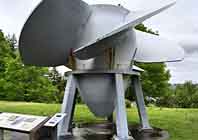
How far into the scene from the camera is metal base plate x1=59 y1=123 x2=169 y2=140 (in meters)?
7.59

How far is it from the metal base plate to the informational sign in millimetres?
1760

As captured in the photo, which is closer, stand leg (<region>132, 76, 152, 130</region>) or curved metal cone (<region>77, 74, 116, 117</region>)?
curved metal cone (<region>77, 74, 116, 117</region>)

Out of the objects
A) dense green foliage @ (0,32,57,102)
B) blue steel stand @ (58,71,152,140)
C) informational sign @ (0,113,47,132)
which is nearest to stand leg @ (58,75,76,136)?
blue steel stand @ (58,71,152,140)

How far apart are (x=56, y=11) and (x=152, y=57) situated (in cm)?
346

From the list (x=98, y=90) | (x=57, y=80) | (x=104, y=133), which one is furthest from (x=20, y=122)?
(x=57, y=80)

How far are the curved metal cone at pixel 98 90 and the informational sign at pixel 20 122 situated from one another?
2.03 metres

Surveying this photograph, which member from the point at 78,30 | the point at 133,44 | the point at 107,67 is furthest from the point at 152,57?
the point at 78,30

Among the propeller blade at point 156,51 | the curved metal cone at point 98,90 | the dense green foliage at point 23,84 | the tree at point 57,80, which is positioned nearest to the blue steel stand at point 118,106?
the curved metal cone at point 98,90

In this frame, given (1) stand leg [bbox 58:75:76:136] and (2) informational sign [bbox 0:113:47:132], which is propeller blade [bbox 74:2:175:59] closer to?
A: (1) stand leg [bbox 58:75:76:136]

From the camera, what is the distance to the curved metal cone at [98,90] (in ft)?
23.9

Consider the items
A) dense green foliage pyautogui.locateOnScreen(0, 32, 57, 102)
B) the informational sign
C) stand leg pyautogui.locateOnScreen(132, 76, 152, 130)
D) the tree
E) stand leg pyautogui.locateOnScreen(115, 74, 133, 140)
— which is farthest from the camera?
the tree

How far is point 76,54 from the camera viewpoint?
21.2ft

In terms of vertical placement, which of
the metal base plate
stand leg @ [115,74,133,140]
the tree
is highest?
the tree

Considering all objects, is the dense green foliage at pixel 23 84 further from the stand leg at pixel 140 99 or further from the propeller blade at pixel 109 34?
the propeller blade at pixel 109 34
